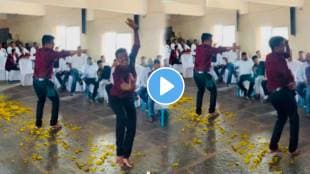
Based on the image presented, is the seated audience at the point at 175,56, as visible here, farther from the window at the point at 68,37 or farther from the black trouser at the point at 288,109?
the black trouser at the point at 288,109

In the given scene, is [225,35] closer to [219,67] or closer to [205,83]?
[205,83]

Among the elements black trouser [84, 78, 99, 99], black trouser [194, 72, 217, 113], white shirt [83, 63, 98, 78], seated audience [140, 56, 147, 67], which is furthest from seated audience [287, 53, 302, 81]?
white shirt [83, 63, 98, 78]

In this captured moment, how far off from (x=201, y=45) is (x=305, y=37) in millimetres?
4948

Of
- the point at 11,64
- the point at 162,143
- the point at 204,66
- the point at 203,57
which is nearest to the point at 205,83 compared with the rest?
the point at 204,66

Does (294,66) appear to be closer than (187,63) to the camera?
Yes

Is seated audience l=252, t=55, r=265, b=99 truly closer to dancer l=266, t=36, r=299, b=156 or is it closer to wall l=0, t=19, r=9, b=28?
dancer l=266, t=36, r=299, b=156

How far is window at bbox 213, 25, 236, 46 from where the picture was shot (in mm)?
6998

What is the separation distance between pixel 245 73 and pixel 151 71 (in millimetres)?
2508

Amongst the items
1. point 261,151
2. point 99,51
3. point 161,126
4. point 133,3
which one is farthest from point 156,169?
point 133,3

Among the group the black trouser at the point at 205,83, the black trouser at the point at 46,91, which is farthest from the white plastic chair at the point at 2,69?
the black trouser at the point at 205,83

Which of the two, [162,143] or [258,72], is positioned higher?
[258,72]

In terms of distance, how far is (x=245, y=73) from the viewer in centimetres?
899

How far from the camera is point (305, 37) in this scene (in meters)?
10.8

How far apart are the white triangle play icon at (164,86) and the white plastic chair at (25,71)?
8.42 metres
